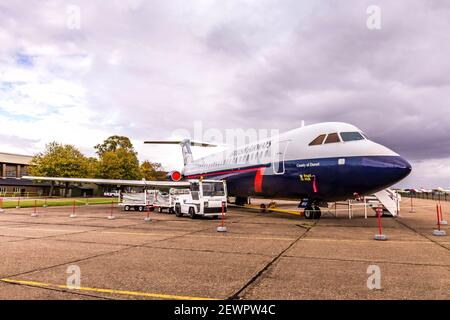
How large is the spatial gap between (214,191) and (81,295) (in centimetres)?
1417

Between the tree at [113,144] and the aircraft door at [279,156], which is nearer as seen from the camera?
the aircraft door at [279,156]

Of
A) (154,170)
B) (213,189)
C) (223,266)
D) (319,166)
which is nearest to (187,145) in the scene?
(213,189)

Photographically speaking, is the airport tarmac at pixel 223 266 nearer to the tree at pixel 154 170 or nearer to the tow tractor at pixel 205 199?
the tow tractor at pixel 205 199

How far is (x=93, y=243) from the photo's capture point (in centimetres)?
1002

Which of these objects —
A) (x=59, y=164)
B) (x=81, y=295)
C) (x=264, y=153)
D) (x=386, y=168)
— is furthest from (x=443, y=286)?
(x=59, y=164)

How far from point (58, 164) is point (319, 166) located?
58339 mm

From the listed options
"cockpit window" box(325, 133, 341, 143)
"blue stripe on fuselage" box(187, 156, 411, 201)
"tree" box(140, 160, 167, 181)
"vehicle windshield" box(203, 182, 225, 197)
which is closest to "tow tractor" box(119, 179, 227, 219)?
"vehicle windshield" box(203, 182, 225, 197)

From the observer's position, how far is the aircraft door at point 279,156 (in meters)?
17.4

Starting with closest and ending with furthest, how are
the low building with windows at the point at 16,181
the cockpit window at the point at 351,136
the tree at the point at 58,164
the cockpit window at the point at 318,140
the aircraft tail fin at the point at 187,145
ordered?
the cockpit window at the point at 351,136, the cockpit window at the point at 318,140, the aircraft tail fin at the point at 187,145, the tree at the point at 58,164, the low building with windows at the point at 16,181

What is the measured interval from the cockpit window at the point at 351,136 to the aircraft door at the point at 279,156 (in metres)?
3.19

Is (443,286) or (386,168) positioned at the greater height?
(386,168)

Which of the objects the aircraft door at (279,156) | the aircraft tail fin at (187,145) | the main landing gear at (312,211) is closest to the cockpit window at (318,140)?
the aircraft door at (279,156)

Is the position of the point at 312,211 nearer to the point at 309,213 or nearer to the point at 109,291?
the point at 309,213
